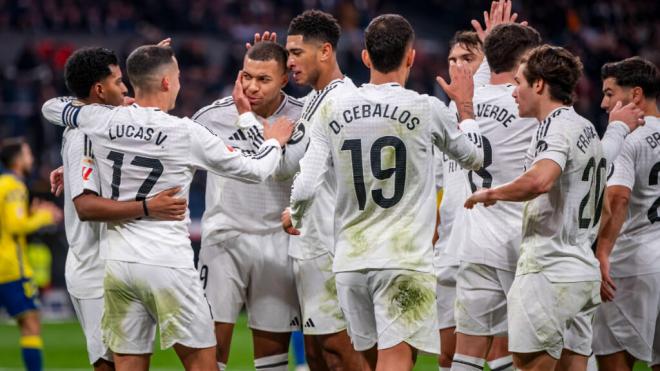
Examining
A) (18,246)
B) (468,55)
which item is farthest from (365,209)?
(18,246)

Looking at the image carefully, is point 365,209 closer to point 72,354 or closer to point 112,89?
point 112,89

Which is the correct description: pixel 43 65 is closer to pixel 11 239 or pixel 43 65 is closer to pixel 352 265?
Answer: pixel 11 239

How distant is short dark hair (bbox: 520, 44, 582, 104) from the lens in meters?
5.95

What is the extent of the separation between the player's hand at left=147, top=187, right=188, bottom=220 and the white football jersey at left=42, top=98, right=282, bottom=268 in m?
0.06

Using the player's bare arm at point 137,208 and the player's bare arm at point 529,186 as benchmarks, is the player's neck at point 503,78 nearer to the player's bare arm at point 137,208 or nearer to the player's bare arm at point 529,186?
the player's bare arm at point 529,186

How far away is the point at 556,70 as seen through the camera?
5949 millimetres

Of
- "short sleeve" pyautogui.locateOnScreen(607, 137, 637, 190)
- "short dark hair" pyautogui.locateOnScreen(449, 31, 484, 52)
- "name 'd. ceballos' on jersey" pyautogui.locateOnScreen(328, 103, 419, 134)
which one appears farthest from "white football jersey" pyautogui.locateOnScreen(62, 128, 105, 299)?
"short sleeve" pyautogui.locateOnScreen(607, 137, 637, 190)

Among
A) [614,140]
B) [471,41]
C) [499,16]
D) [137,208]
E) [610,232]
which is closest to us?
[137,208]

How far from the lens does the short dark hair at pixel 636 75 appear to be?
6.95 meters

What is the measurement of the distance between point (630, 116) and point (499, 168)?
0.93m

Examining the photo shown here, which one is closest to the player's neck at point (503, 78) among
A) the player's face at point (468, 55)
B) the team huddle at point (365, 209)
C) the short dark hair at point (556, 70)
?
the team huddle at point (365, 209)

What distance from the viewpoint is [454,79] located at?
611 cm

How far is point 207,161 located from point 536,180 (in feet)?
6.53

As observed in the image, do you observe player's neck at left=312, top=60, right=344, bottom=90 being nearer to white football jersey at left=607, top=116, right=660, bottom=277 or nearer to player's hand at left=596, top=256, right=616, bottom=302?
white football jersey at left=607, top=116, right=660, bottom=277
